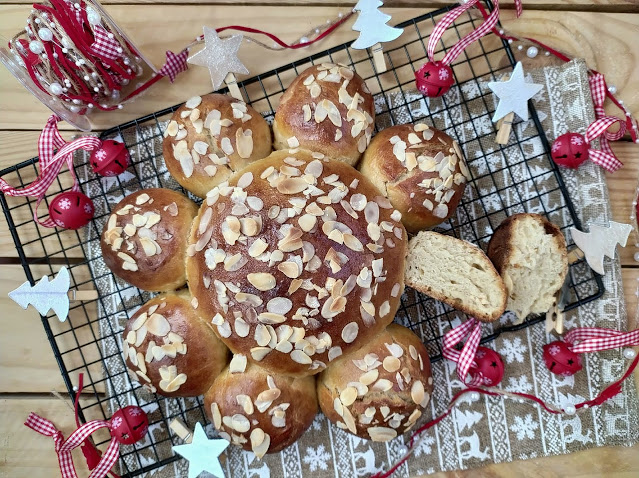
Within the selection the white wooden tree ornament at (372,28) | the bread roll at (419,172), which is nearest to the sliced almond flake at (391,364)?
the bread roll at (419,172)

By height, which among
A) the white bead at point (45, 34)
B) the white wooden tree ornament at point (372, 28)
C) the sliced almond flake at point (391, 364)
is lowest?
the sliced almond flake at point (391, 364)

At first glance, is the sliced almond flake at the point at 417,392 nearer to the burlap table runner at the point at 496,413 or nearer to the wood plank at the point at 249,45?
the burlap table runner at the point at 496,413

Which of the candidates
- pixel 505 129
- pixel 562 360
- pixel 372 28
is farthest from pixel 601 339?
pixel 372 28

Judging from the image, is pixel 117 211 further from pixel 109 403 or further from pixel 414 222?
pixel 414 222

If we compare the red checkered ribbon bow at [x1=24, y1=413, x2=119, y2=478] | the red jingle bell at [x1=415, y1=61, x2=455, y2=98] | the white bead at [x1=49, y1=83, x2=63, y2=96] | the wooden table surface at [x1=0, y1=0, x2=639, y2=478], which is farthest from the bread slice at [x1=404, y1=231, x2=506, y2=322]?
the white bead at [x1=49, y1=83, x2=63, y2=96]

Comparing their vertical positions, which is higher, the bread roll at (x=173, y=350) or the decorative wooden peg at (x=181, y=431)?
the bread roll at (x=173, y=350)

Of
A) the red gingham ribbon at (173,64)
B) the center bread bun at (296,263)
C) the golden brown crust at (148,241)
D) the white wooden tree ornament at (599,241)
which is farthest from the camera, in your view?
the red gingham ribbon at (173,64)

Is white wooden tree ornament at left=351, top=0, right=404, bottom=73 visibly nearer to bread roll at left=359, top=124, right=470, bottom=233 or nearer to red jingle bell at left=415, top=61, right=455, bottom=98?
red jingle bell at left=415, top=61, right=455, bottom=98
